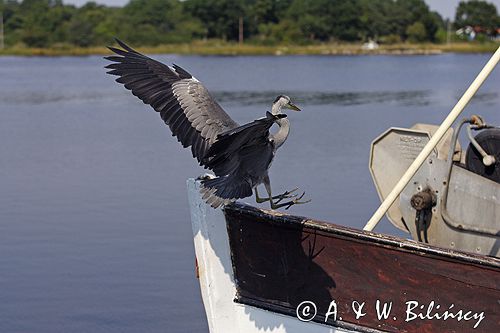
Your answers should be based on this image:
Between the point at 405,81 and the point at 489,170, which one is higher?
the point at 489,170

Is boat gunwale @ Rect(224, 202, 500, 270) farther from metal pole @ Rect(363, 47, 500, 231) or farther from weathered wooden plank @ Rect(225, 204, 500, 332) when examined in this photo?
metal pole @ Rect(363, 47, 500, 231)

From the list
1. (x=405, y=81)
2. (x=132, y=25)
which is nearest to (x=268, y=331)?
(x=405, y=81)

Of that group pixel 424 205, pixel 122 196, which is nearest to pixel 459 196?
pixel 424 205

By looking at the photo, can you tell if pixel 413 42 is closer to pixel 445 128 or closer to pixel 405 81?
pixel 405 81

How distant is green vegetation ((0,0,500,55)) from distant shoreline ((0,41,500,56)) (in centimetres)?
8

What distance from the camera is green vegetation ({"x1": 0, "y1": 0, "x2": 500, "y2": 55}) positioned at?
276 feet

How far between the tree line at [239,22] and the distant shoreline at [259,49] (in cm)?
162

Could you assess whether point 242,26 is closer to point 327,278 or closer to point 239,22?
point 239,22

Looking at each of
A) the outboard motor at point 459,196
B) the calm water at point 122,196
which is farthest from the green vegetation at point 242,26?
the outboard motor at point 459,196

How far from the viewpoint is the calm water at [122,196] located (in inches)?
351

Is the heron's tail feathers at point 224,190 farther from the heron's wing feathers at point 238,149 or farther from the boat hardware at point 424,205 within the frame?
the boat hardware at point 424,205

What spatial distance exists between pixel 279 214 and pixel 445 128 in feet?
4.23

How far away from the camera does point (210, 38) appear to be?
302 feet

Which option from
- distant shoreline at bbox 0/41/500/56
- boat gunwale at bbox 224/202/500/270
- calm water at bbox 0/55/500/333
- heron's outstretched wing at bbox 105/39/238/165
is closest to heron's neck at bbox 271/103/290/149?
heron's outstretched wing at bbox 105/39/238/165
